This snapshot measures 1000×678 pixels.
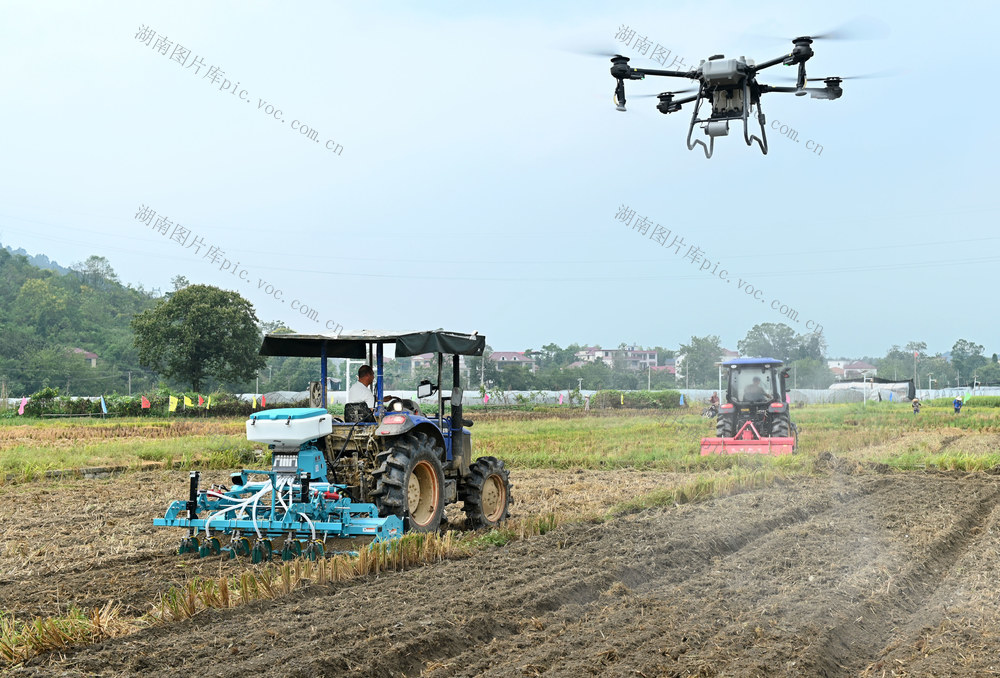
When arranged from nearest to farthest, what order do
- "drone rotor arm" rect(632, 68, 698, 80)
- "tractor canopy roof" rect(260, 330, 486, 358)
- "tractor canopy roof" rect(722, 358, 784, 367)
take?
"drone rotor arm" rect(632, 68, 698, 80) < "tractor canopy roof" rect(260, 330, 486, 358) < "tractor canopy roof" rect(722, 358, 784, 367)

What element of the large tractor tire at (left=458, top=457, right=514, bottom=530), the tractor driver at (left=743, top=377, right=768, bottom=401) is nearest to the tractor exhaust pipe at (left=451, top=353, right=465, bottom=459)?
the large tractor tire at (left=458, top=457, right=514, bottom=530)

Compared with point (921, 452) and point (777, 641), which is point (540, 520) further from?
point (921, 452)

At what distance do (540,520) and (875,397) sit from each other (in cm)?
5595

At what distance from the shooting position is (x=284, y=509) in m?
7.68

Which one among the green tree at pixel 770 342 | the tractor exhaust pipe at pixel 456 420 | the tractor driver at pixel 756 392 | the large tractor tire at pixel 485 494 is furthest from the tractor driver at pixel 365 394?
the green tree at pixel 770 342

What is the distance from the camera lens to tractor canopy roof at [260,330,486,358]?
28.3 feet

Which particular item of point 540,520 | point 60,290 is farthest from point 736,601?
point 60,290

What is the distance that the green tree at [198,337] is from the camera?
46.7 metres

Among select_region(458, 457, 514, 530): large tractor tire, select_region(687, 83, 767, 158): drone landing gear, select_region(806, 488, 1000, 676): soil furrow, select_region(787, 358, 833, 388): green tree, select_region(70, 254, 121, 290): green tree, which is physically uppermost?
select_region(70, 254, 121, 290): green tree

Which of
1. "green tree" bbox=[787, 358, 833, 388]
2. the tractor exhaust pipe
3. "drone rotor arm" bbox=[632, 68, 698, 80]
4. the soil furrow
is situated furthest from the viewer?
"green tree" bbox=[787, 358, 833, 388]

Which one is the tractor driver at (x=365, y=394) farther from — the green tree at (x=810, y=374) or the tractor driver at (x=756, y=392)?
the green tree at (x=810, y=374)

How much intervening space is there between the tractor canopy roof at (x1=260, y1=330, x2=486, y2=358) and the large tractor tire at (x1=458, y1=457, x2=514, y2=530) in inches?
53.7

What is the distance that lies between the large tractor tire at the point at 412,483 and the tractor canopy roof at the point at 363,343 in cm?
91

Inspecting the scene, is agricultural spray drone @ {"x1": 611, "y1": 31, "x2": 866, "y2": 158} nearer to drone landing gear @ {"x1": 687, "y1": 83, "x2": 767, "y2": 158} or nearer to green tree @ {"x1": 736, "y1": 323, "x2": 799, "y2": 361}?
drone landing gear @ {"x1": 687, "y1": 83, "x2": 767, "y2": 158}
